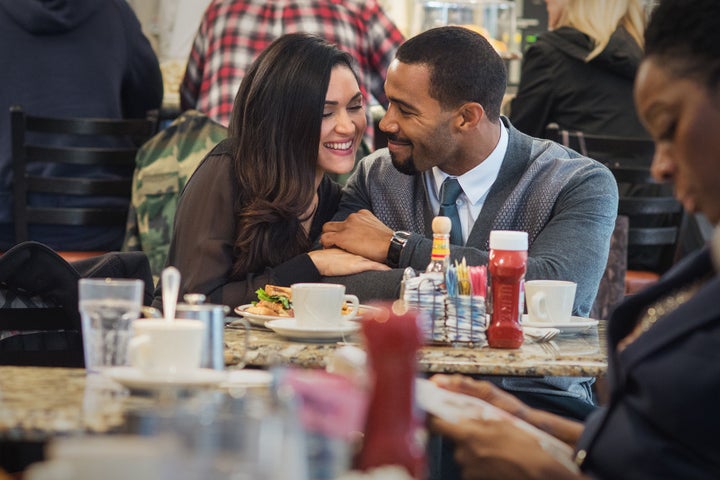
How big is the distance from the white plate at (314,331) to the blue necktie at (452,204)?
2.47 feet

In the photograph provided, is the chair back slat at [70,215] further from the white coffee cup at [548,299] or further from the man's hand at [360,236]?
the white coffee cup at [548,299]

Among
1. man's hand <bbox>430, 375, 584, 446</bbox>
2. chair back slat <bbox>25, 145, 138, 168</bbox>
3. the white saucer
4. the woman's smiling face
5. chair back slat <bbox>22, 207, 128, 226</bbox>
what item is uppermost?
the woman's smiling face

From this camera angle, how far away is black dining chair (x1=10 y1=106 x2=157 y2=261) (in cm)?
392

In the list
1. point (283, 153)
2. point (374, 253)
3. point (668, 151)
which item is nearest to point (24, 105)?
point (283, 153)

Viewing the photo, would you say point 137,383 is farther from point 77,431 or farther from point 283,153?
point 283,153

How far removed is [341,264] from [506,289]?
63 cm

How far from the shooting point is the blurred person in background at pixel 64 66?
13.7 ft

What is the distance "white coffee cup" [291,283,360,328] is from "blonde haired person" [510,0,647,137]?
2.61m

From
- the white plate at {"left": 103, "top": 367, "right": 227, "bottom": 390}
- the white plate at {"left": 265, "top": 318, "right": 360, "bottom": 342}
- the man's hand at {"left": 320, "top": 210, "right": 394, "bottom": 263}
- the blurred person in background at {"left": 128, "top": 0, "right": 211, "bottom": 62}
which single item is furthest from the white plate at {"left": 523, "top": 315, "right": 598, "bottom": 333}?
the blurred person in background at {"left": 128, "top": 0, "right": 211, "bottom": 62}

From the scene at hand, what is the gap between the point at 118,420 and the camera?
1316 mm

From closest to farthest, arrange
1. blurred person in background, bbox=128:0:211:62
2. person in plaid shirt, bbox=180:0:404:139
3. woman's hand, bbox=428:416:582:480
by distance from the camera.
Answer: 1. woman's hand, bbox=428:416:582:480
2. person in plaid shirt, bbox=180:0:404:139
3. blurred person in background, bbox=128:0:211:62

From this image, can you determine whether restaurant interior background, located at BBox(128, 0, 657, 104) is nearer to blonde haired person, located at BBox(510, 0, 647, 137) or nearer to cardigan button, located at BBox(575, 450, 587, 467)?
blonde haired person, located at BBox(510, 0, 647, 137)

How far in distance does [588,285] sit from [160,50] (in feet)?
14.5

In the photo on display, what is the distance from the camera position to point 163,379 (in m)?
1.49
